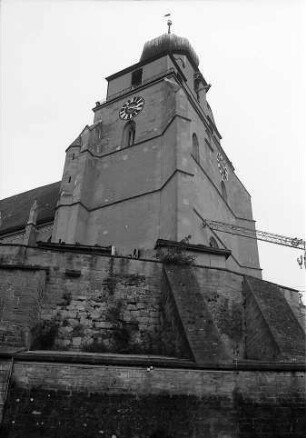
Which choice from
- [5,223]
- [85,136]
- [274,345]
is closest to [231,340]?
[274,345]

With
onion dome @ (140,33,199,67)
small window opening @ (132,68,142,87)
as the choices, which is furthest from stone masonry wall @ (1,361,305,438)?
onion dome @ (140,33,199,67)

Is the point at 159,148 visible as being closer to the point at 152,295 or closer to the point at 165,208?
the point at 165,208

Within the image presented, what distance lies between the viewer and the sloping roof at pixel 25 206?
2786cm

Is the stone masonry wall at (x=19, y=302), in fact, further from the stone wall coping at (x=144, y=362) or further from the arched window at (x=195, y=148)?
the arched window at (x=195, y=148)

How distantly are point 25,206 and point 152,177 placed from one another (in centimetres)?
1165

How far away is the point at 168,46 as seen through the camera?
33781mm

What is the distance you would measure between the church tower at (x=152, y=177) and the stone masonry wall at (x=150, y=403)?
8.21 m

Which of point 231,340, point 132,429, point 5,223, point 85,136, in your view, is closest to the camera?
point 132,429

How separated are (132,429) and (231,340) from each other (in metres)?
5.27

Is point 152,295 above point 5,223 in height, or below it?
below

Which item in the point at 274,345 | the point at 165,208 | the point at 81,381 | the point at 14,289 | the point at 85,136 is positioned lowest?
the point at 81,381

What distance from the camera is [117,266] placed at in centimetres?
1453

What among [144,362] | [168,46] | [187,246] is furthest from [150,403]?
[168,46]

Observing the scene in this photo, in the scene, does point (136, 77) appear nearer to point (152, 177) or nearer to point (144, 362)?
point (152, 177)
